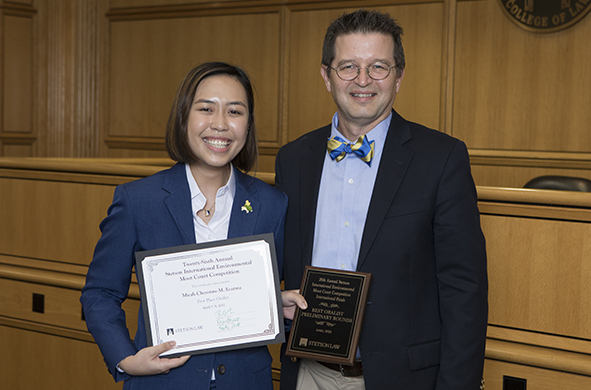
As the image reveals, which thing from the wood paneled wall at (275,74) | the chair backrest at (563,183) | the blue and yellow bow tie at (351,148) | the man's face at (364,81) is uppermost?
the wood paneled wall at (275,74)

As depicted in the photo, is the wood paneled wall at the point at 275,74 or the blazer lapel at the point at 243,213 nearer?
the blazer lapel at the point at 243,213

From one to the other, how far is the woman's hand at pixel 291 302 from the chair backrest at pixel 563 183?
2501 millimetres

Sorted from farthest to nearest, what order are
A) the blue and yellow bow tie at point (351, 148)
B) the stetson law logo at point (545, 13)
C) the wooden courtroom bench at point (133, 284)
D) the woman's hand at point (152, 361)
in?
the stetson law logo at point (545, 13), the wooden courtroom bench at point (133, 284), the blue and yellow bow tie at point (351, 148), the woman's hand at point (152, 361)

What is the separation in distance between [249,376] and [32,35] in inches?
241

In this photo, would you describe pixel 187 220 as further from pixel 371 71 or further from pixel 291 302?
pixel 371 71

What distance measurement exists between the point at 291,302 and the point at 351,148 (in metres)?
0.50

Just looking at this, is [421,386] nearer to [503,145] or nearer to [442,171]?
[442,171]

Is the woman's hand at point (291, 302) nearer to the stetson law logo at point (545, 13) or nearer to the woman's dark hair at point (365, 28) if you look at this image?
the woman's dark hair at point (365, 28)

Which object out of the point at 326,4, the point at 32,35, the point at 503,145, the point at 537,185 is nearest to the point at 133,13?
the point at 32,35

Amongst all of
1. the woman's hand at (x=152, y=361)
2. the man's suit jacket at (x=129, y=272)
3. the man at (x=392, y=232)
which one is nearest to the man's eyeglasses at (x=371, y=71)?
the man at (x=392, y=232)

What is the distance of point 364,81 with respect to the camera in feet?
5.64

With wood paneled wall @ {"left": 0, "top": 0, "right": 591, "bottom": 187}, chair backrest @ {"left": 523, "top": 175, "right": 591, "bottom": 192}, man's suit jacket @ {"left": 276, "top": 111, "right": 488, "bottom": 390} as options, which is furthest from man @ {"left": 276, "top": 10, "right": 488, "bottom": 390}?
wood paneled wall @ {"left": 0, "top": 0, "right": 591, "bottom": 187}

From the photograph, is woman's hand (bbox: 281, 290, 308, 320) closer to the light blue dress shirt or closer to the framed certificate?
the framed certificate
